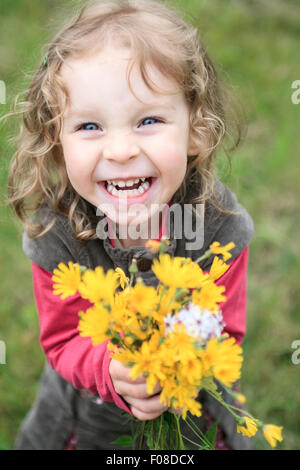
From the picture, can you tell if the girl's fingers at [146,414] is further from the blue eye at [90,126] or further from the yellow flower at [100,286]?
the blue eye at [90,126]

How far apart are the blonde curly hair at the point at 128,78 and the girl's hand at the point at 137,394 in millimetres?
419

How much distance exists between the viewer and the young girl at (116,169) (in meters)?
1.17

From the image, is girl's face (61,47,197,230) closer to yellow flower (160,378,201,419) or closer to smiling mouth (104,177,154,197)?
smiling mouth (104,177,154,197)

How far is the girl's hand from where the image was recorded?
1.06 m

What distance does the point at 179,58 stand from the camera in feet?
4.12

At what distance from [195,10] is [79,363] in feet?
10.1

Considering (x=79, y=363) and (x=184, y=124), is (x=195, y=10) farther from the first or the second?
(x=79, y=363)

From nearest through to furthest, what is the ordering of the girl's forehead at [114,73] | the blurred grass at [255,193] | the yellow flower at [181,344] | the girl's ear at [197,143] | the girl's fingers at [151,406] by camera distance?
the yellow flower at [181,344]
the girl's fingers at [151,406]
the girl's forehead at [114,73]
the girl's ear at [197,143]
the blurred grass at [255,193]

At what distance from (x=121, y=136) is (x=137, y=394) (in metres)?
0.55

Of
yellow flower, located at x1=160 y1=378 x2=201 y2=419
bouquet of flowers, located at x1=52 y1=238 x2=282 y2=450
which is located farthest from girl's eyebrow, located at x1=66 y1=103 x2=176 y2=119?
yellow flower, located at x1=160 y1=378 x2=201 y2=419

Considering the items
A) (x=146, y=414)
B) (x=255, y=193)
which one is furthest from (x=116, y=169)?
(x=255, y=193)

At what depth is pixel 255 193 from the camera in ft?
9.68

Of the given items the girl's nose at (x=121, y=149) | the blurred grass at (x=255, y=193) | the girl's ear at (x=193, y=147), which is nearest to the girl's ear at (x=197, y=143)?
the girl's ear at (x=193, y=147)
